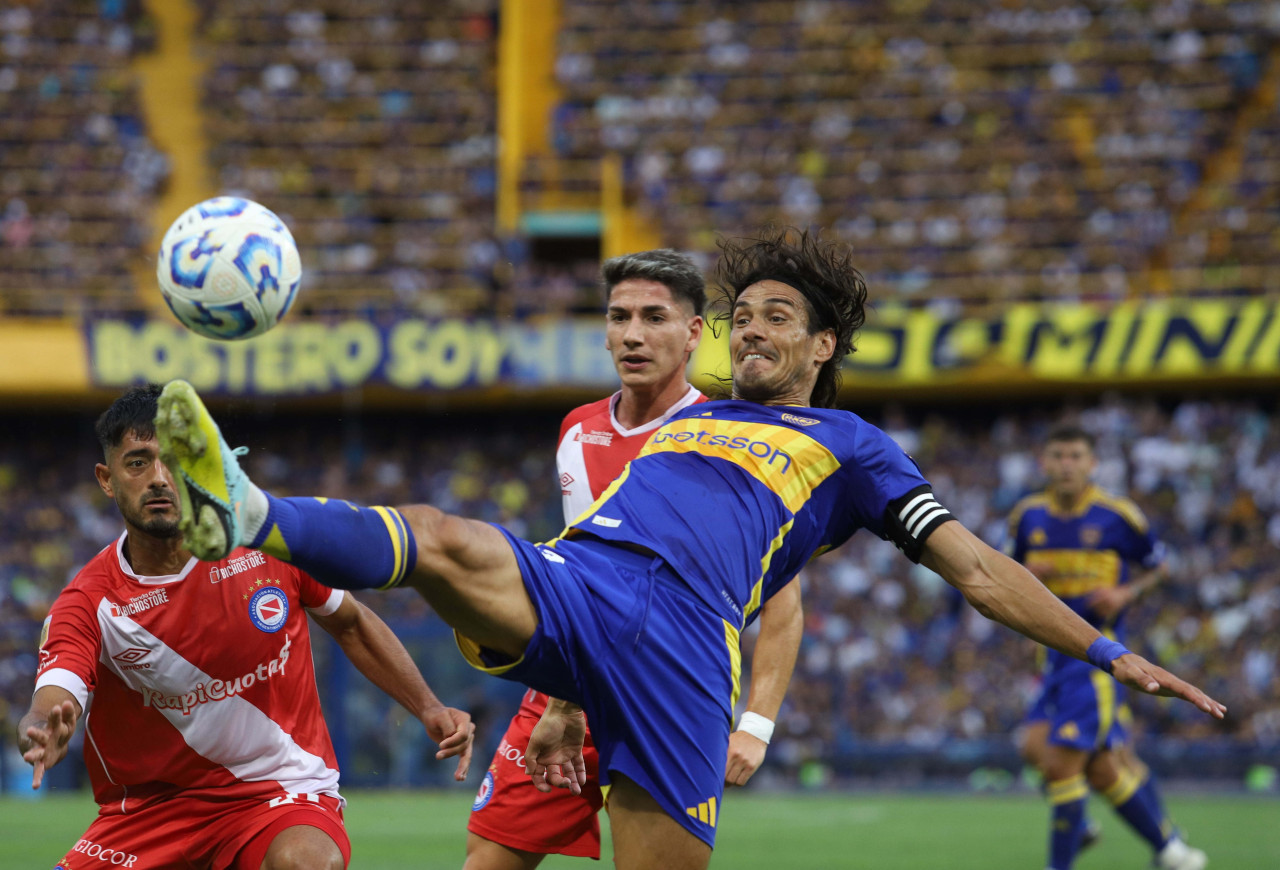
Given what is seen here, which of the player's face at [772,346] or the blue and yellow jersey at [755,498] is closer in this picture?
the blue and yellow jersey at [755,498]

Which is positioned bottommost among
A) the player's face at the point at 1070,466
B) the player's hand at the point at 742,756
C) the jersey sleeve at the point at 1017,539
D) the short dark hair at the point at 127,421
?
the jersey sleeve at the point at 1017,539

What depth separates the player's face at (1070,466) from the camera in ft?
34.3

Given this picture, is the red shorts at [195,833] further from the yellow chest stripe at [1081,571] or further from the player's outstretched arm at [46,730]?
the yellow chest stripe at [1081,571]

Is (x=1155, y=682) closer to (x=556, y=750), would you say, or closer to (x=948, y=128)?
(x=556, y=750)

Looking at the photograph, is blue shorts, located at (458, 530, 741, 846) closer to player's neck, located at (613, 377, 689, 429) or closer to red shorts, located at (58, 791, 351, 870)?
red shorts, located at (58, 791, 351, 870)

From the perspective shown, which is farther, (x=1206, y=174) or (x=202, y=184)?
(x=202, y=184)

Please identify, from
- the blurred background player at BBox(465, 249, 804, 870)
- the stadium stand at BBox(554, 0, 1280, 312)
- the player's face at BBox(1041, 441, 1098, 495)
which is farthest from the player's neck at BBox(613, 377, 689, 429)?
the stadium stand at BBox(554, 0, 1280, 312)

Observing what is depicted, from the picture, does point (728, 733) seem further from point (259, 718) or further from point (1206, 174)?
point (1206, 174)

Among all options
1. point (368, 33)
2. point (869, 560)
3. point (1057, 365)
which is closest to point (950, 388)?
point (1057, 365)

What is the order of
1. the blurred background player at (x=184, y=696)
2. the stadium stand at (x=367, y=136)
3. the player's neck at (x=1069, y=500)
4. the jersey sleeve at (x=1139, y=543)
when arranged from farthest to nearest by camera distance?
the stadium stand at (x=367, y=136) → the player's neck at (x=1069, y=500) → the jersey sleeve at (x=1139, y=543) → the blurred background player at (x=184, y=696)

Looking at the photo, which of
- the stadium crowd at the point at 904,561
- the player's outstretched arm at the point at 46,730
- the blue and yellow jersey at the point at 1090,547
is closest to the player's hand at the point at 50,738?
the player's outstretched arm at the point at 46,730

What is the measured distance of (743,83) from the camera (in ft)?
89.1

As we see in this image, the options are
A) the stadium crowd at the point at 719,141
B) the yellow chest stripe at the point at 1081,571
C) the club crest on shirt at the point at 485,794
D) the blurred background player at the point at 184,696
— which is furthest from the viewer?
the stadium crowd at the point at 719,141

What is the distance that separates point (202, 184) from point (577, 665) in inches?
1006
